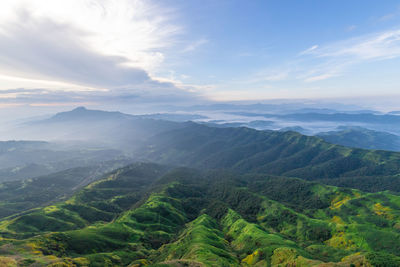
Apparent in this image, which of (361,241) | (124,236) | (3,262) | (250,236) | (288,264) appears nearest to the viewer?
(3,262)

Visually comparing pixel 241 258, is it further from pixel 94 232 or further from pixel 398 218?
pixel 398 218

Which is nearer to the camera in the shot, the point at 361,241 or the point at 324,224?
the point at 361,241

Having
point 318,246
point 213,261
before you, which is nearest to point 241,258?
point 213,261

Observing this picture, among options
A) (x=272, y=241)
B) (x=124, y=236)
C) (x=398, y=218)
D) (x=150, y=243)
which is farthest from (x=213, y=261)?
(x=398, y=218)

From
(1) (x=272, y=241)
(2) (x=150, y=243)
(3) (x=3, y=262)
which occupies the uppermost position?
(3) (x=3, y=262)

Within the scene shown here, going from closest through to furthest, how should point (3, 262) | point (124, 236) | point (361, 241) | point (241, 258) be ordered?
point (3, 262)
point (241, 258)
point (361, 241)
point (124, 236)

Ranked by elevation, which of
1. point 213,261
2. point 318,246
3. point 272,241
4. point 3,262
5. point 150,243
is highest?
point 3,262

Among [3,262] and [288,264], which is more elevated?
[3,262]

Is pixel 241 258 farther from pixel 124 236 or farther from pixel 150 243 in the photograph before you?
pixel 124 236

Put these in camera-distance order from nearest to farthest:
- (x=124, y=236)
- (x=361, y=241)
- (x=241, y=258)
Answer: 1. (x=241, y=258)
2. (x=361, y=241)
3. (x=124, y=236)
